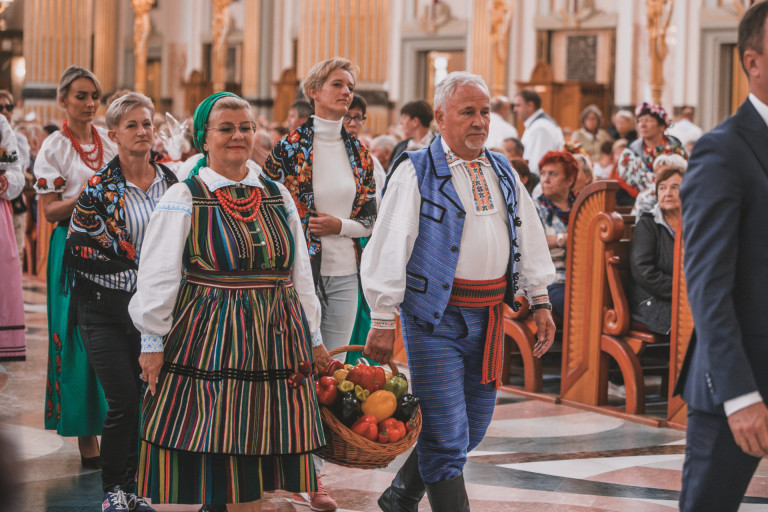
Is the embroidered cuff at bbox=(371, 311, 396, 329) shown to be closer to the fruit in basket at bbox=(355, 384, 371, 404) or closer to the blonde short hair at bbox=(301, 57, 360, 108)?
the fruit in basket at bbox=(355, 384, 371, 404)

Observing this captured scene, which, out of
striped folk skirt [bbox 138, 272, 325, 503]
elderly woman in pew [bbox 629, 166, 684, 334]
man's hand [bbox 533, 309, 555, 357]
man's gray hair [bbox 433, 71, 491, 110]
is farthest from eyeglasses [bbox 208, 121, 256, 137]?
elderly woman in pew [bbox 629, 166, 684, 334]

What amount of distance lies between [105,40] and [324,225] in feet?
81.4

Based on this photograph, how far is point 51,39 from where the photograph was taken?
22047 millimetres

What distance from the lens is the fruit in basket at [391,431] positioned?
128 inches

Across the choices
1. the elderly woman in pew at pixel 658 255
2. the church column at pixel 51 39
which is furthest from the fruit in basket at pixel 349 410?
the church column at pixel 51 39

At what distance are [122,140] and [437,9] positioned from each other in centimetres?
1904

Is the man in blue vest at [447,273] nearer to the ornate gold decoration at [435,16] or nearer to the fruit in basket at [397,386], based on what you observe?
the fruit in basket at [397,386]

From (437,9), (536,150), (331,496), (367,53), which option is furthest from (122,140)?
(437,9)

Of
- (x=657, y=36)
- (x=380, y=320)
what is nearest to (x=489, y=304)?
(x=380, y=320)

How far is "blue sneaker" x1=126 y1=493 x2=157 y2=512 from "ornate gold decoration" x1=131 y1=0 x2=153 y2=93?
23.7 m

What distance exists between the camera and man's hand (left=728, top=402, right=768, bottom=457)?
2.20m

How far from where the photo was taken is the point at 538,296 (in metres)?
3.57

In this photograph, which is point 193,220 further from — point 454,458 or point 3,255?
point 3,255

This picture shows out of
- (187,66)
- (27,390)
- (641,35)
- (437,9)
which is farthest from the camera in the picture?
(187,66)
